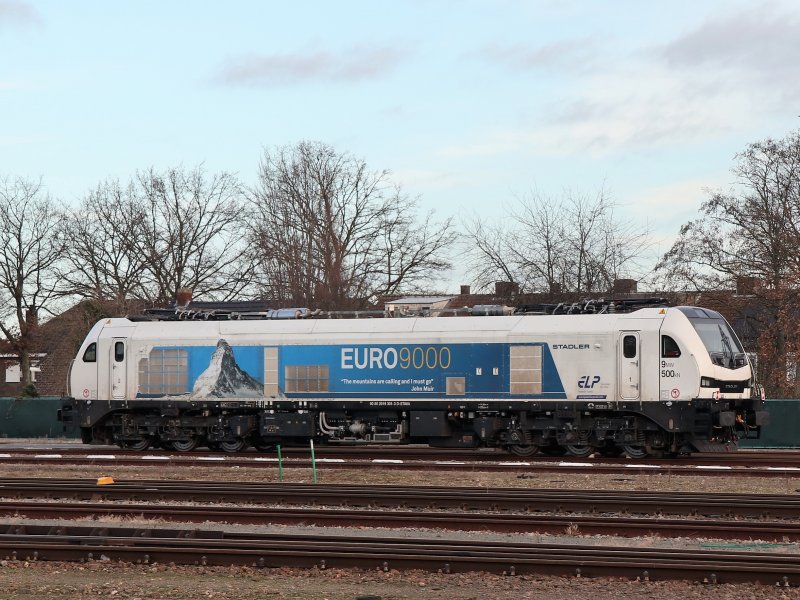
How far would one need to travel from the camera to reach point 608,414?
26875 mm

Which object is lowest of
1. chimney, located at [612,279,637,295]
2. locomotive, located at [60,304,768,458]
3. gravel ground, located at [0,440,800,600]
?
gravel ground, located at [0,440,800,600]

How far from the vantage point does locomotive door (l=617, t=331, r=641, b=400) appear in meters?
26.4

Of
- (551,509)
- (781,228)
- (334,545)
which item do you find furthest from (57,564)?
(781,228)

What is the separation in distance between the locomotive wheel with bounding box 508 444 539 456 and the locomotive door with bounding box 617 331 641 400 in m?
2.92

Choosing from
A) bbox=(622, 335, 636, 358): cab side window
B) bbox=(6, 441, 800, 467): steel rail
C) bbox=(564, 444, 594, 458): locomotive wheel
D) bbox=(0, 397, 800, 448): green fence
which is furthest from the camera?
bbox=(0, 397, 800, 448): green fence

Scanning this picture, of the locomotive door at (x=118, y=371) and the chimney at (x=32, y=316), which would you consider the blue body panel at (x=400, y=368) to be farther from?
the chimney at (x=32, y=316)

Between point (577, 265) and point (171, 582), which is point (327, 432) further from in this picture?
point (577, 265)

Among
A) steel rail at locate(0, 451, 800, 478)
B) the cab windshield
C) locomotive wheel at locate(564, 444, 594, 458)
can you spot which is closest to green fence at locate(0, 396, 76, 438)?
steel rail at locate(0, 451, 800, 478)

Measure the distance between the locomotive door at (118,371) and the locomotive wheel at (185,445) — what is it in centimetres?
201

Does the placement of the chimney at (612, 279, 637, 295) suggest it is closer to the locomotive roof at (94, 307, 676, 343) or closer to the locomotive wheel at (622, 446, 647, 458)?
the locomotive roof at (94, 307, 676, 343)

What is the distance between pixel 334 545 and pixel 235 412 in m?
17.1

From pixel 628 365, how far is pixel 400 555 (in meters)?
14.9

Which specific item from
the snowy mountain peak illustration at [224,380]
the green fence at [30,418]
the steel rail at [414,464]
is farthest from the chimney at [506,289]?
the steel rail at [414,464]

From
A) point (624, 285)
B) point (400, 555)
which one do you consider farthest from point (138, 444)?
point (624, 285)
